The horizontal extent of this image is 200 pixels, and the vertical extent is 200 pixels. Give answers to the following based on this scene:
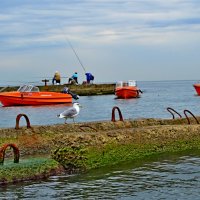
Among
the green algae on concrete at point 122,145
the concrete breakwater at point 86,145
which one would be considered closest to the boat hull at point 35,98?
the concrete breakwater at point 86,145

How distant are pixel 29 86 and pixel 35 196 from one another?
126ft

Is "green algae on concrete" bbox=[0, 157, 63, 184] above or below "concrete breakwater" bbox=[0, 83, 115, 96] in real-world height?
below

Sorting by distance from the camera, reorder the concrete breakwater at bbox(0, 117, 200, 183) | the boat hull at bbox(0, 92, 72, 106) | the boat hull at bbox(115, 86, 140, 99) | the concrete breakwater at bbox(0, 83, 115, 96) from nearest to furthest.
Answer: the concrete breakwater at bbox(0, 117, 200, 183) < the boat hull at bbox(0, 92, 72, 106) < the boat hull at bbox(115, 86, 140, 99) < the concrete breakwater at bbox(0, 83, 115, 96)

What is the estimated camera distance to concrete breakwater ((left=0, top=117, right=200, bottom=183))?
41.2 feet

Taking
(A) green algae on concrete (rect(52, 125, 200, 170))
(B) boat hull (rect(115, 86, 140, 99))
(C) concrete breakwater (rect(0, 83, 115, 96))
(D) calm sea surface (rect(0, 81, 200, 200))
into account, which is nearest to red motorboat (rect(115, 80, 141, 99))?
(B) boat hull (rect(115, 86, 140, 99))

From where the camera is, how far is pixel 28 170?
12117 mm

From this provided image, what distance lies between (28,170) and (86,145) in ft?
6.71

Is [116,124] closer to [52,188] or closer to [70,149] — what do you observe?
[70,149]

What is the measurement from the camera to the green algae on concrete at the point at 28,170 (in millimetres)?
11695

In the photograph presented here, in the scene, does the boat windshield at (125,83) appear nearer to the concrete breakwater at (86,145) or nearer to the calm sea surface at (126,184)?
the concrete breakwater at (86,145)

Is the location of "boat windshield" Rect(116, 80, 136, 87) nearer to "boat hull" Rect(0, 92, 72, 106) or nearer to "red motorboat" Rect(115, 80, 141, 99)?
"red motorboat" Rect(115, 80, 141, 99)

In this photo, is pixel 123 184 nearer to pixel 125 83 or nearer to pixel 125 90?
pixel 125 90

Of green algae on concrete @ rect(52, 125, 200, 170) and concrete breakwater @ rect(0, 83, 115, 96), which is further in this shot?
concrete breakwater @ rect(0, 83, 115, 96)

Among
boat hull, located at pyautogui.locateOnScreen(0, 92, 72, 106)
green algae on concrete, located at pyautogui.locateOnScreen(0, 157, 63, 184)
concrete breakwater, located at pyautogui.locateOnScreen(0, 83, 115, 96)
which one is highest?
concrete breakwater, located at pyautogui.locateOnScreen(0, 83, 115, 96)
